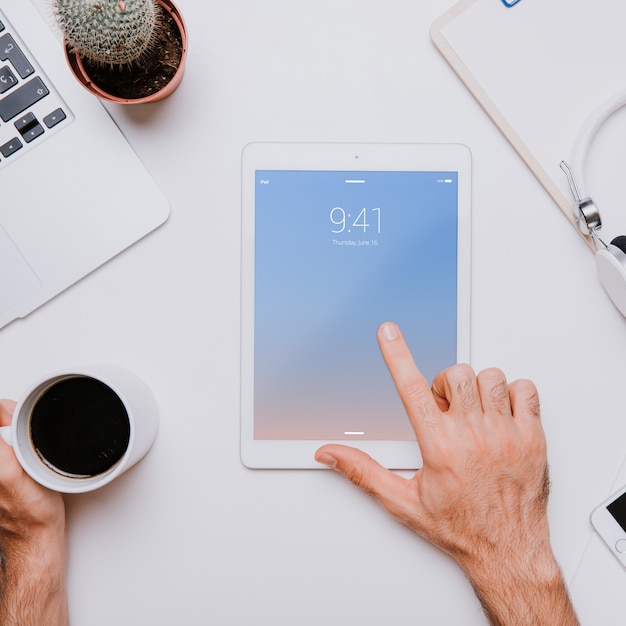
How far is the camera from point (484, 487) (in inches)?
24.2

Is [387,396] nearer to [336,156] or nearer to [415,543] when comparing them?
[415,543]

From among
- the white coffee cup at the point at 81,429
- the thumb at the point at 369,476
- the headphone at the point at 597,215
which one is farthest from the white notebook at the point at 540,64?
the white coffee cup at the point at 81,429

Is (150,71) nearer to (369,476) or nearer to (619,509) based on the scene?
(369,476)

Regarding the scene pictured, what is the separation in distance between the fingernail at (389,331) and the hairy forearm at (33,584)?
434mm

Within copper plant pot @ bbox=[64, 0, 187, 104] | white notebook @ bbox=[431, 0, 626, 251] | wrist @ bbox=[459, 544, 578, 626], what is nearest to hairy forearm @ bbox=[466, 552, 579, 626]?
wrist @ bbox=[459, 544, 578, 626]

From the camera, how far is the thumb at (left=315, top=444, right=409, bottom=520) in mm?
620

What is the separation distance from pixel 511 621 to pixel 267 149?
0.59 meters

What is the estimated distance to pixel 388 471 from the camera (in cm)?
63

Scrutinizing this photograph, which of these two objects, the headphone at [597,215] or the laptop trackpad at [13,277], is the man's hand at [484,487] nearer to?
the headphone at [597,215]

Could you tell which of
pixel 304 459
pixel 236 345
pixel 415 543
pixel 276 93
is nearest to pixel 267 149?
pixel 276 93

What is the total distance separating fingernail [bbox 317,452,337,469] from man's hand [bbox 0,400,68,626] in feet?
0.98

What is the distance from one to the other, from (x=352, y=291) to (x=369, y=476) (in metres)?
0.21

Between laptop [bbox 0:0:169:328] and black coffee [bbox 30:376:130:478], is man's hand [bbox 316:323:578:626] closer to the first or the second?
black coffee [bbox 30:376:130:478]

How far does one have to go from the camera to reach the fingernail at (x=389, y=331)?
0.61 m
